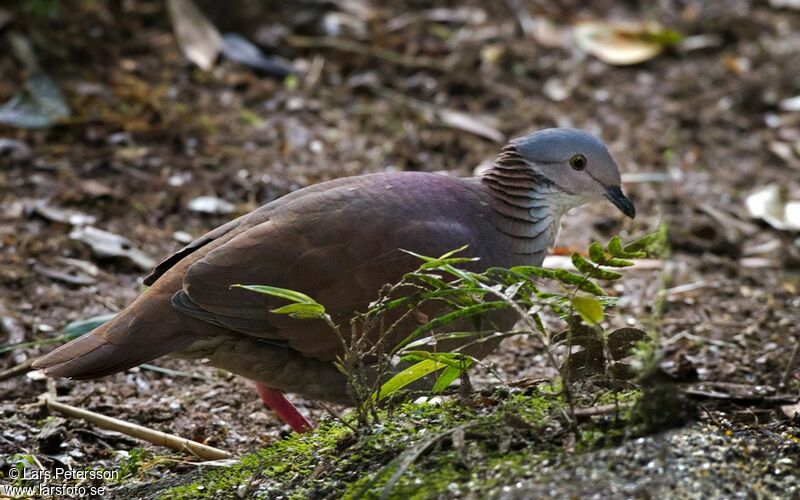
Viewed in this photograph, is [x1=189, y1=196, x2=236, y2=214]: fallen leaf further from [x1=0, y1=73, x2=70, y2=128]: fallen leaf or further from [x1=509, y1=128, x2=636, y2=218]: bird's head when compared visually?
[x1=509, y1=128, x2=636, y2=218]: bird's head

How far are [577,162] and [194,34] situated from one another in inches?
140

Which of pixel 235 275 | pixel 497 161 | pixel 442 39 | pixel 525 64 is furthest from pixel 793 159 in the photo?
pixel 235 275

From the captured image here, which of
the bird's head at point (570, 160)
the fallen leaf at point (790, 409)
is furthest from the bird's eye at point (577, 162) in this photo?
the fallen leaf at point (790, 409)

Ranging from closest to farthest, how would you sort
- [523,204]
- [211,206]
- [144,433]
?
[144,433], [523,204], [211,206]

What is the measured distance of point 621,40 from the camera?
25.6 feet

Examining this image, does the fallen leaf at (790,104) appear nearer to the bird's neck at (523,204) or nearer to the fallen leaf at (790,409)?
the bird's neck at (523,204)

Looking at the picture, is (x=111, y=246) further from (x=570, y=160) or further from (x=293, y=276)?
(x=570, y=160)

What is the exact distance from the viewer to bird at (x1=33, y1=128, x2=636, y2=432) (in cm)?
361

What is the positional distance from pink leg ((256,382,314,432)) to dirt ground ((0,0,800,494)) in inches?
6.5

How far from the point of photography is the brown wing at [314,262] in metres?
3.62

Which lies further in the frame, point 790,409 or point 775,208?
point 775,208

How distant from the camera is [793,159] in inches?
266

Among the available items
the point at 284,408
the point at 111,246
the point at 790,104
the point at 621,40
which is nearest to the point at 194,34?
the point at 111,246

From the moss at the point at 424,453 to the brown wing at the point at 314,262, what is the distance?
1.48ft
